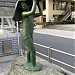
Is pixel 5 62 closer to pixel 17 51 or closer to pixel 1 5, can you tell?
pixel 17 51

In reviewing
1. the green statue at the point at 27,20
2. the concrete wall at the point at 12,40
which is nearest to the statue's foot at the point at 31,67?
the green statue at the point at 27,20

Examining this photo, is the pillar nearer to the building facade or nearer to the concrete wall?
the building facade

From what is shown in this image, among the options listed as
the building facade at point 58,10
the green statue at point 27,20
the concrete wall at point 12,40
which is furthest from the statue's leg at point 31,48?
the building facade at point 58,10

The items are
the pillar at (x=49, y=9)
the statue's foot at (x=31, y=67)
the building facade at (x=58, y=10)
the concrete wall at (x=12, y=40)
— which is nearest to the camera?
the statue's foot at (x=31, y=67)

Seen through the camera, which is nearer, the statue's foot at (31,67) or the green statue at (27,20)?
the green statue at (27,20)

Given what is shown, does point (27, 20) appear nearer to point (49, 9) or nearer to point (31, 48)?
point (31, 48)

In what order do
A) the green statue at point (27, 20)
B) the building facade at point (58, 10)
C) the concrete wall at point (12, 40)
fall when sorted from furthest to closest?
the building facade at point (58, 10)
the concrete wall at point (12, 40)
the green statue at point (27, 20)

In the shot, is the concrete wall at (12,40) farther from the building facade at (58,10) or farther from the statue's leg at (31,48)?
the building facade at (58,10)

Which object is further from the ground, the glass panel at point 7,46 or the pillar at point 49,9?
the pillar at point 49,9

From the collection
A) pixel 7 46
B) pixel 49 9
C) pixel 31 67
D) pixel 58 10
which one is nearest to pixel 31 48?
pixel 31 67

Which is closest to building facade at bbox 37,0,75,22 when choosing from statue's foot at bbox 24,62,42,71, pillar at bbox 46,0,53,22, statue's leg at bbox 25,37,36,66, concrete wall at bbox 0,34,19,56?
pillar at bbox 46,0,53,22

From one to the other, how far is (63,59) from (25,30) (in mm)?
4046

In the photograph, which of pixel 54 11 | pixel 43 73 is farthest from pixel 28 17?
pixel 54 11

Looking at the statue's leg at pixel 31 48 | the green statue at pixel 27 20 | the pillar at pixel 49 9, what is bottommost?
the statue's leg at pixel 31 48
